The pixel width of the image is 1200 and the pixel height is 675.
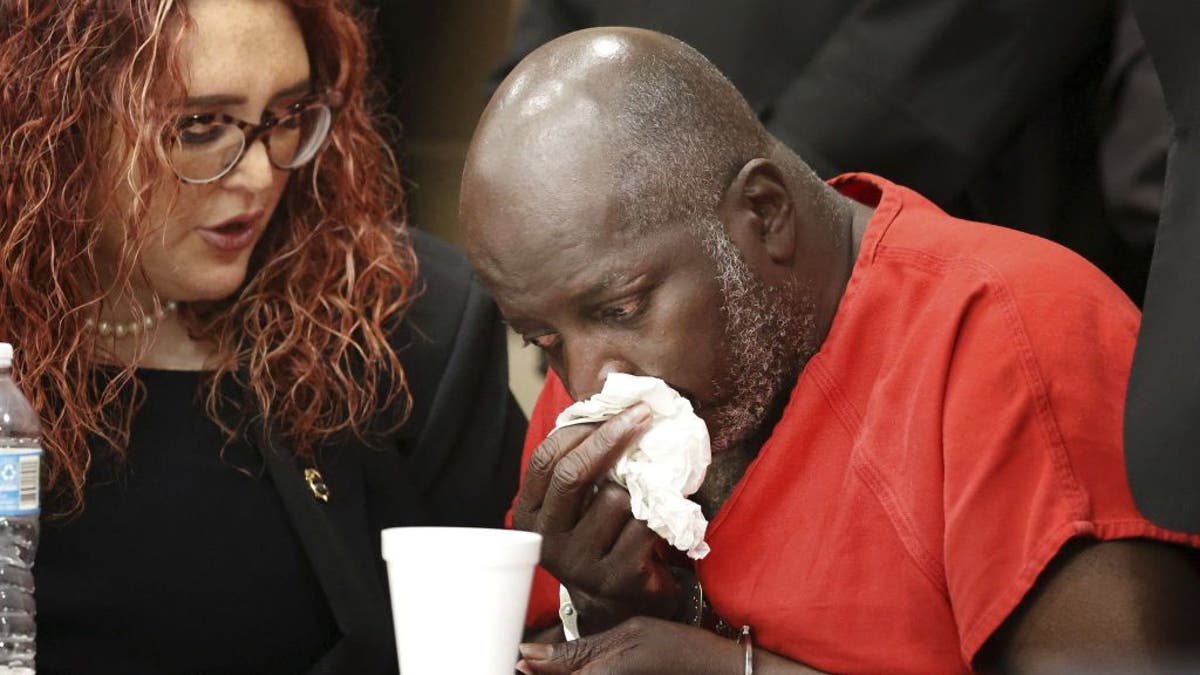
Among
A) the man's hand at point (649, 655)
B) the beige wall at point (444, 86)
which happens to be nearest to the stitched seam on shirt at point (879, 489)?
the man's hand at point (649, 655)

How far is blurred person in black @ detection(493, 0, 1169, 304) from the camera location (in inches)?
86.2

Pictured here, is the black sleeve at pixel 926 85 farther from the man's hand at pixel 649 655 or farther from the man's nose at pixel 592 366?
the man's hand at pixel 649 655

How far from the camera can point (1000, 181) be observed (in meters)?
2.31

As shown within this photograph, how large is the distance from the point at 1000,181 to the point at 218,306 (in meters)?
1.14

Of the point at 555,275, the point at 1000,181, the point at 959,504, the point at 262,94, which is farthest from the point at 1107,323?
the point at 262,94

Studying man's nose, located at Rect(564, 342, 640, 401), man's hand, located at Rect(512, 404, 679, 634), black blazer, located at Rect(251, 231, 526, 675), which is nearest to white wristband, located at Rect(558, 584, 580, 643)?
man's hand, located at Rect(512, 404, 679, 634)

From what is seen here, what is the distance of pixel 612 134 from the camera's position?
63.9 inches

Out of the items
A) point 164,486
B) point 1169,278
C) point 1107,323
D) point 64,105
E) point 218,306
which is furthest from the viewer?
point 218,306

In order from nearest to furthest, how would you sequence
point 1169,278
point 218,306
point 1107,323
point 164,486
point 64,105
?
point 1169,278, point 1107,323, point 64,105, point 164,486, point 218,306

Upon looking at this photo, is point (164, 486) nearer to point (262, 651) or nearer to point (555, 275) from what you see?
point (262, 651)

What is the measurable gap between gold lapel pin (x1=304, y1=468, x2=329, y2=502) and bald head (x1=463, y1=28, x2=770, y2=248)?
612mm

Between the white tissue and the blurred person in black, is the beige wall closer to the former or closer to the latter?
the blurred person in black

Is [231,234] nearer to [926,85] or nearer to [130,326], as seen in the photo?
[130,326]

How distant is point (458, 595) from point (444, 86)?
2.69 meters
